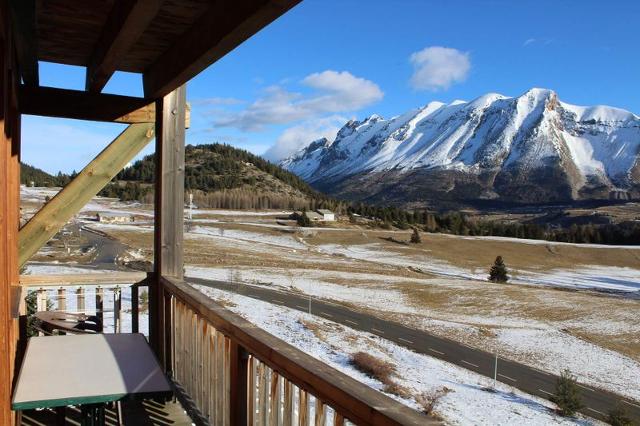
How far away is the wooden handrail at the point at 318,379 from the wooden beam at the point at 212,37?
1096mm

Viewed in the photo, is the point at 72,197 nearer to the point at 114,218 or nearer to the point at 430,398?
the point at 430,398

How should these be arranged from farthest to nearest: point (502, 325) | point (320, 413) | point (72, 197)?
point (502, 325) < point (72, 197) < point (320, 413)

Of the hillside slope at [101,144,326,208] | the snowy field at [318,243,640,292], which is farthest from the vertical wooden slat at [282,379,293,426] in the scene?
the hillside slope at [101,144,326,208]

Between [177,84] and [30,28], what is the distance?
783 millimetres

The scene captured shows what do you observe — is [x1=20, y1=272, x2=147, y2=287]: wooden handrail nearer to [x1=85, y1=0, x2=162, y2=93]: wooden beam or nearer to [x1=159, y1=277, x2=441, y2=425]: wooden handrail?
[x1=85, y1=0, x2=162, y2=93]: wooden beam

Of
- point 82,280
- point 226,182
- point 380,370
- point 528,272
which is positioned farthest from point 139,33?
point 226,182

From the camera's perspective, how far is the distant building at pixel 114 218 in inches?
→ 2294

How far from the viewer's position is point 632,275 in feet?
157

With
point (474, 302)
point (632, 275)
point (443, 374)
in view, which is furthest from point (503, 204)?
point (443, 374)

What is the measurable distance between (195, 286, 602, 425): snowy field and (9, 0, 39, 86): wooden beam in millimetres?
8742

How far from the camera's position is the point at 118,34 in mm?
2490

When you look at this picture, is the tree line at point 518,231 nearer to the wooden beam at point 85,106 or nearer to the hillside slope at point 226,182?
the hillside slope at point 226,182

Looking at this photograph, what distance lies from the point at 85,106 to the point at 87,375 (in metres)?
2.05

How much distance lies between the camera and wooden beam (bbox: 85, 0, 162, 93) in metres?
2.12
